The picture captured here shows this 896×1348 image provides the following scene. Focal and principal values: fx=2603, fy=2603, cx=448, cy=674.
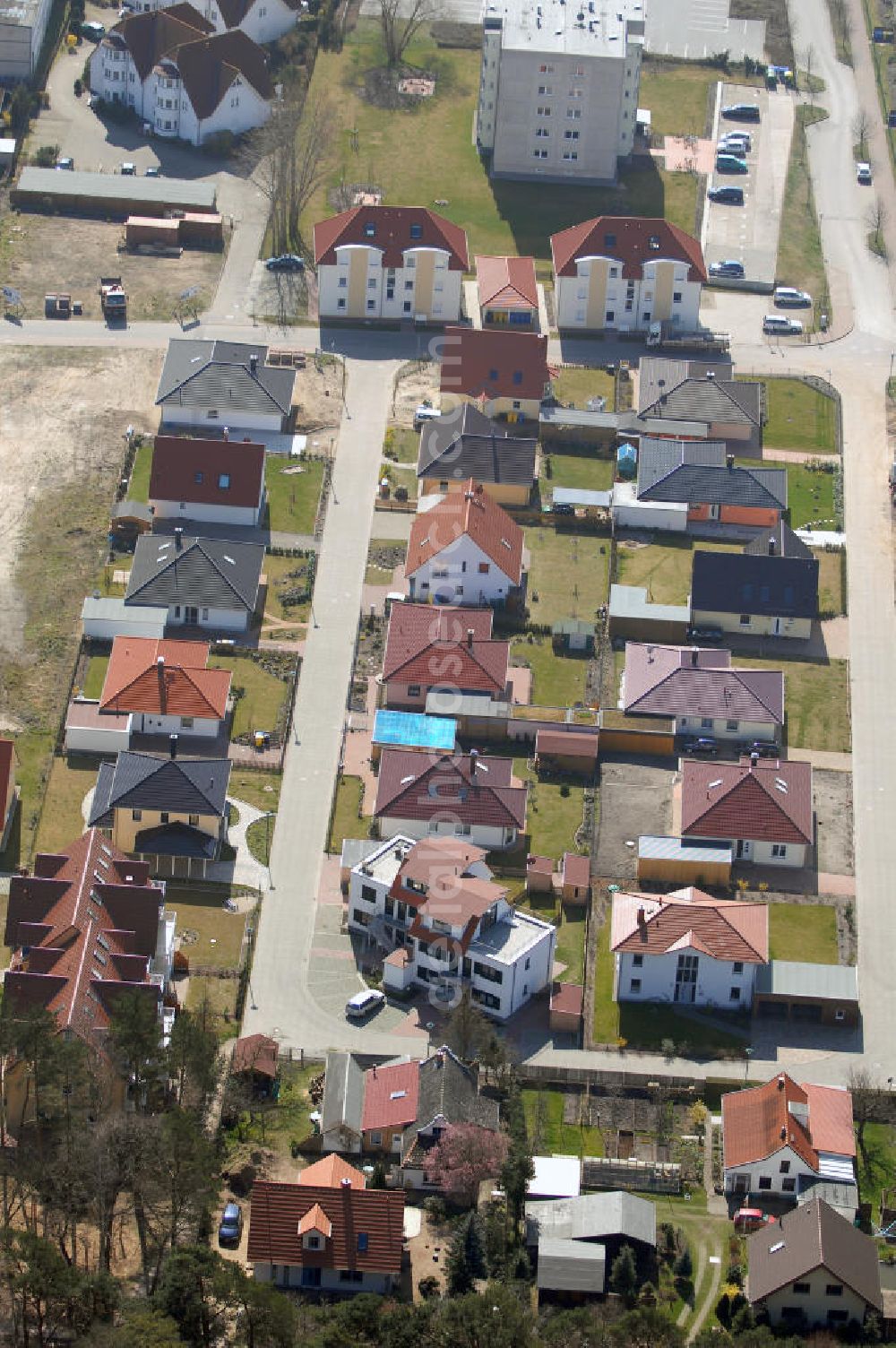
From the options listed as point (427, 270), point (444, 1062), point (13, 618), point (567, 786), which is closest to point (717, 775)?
point (567, 786)

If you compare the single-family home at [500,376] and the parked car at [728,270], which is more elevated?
the parked car at [728,270]

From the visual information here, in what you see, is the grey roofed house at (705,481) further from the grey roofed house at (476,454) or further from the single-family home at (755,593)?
the single-family home at (755,593)

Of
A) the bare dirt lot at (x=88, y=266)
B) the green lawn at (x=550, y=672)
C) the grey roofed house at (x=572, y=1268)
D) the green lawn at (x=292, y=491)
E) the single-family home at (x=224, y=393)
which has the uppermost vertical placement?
the bare dirt lot at (x=88, y=266)

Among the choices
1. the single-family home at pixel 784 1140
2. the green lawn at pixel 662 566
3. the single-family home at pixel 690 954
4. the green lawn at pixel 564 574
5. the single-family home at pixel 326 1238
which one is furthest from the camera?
the green lawn at pixel 662 566

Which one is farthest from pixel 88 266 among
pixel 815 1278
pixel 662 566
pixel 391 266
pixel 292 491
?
pixel 815 1278

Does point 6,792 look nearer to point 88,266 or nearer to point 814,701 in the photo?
point 814,701

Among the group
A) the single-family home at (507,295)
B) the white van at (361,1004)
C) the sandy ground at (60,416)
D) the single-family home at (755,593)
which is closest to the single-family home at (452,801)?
the white van at (361,1004)

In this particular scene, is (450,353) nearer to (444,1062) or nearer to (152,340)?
(152,340)
